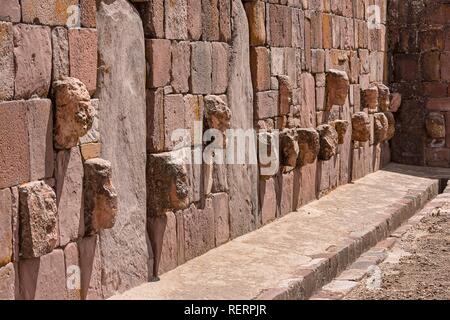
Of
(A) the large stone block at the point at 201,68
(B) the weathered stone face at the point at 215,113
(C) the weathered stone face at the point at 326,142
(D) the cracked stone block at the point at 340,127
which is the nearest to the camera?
(A) the large stone block at the point at 201,68

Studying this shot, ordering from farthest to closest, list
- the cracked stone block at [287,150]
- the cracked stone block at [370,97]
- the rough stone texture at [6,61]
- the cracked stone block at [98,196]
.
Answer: the cracked stone block at [370,97] < the cracked stone block at [287,150] < the cracked stone block at [98,196] < the rough stone texture at [6,61]

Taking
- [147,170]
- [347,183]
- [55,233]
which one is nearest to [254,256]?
[147,170]

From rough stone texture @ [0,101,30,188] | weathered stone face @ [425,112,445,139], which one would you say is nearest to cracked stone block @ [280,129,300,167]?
rough stone texture @ [0,101,30,188]

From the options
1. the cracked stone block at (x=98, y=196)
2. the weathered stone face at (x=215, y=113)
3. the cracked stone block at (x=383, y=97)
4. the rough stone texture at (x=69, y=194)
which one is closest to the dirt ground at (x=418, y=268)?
the weathered stone face at (x=215, y=113)

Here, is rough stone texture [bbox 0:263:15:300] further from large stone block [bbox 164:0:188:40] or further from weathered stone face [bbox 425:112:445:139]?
weathered stone face [bbox 425:112:445:139]

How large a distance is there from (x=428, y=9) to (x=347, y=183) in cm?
480

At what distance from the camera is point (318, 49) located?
477 inches

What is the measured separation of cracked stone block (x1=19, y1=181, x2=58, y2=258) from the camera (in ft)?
18.2

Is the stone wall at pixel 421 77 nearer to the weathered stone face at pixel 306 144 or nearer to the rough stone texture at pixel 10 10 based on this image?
the weathered stone face at pixel 306 144

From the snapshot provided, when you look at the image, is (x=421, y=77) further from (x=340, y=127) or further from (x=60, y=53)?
(x=60, y=53)

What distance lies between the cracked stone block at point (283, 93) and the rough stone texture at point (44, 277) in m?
5.02

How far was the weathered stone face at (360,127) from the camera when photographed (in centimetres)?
1373

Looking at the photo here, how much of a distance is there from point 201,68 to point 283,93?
2.43 meters

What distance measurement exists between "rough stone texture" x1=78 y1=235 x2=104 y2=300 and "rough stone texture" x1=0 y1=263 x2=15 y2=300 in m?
0.83
